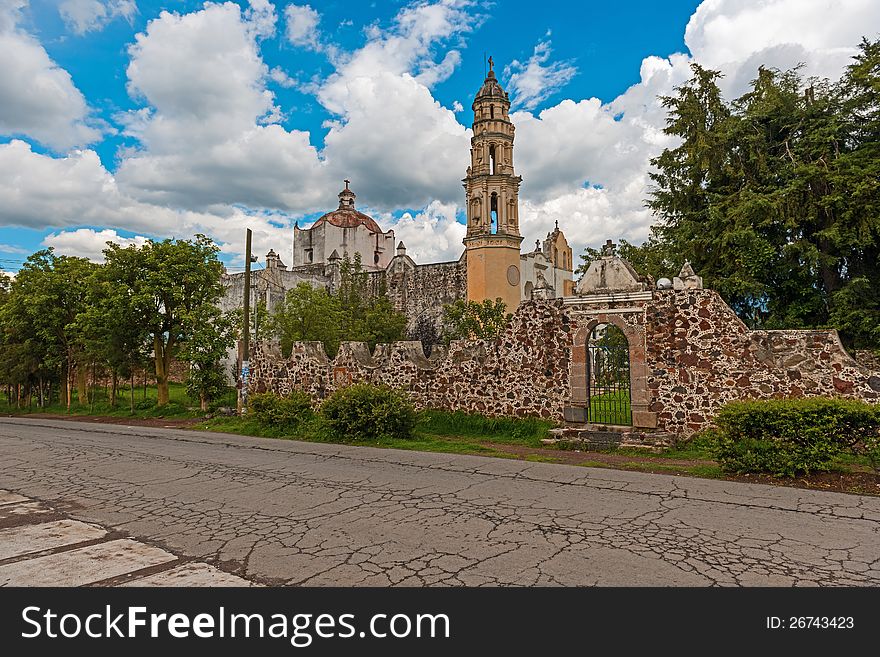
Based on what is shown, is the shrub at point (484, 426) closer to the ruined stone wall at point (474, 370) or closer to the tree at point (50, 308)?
the ruined stone wall at point (474, 370)

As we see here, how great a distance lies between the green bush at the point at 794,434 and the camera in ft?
27.3

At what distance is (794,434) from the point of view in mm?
8562

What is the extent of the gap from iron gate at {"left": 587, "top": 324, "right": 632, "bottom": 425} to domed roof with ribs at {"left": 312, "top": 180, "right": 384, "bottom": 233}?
2859cm

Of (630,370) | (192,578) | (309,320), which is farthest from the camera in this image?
(309,320)

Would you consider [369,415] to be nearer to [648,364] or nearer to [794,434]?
[648,364]

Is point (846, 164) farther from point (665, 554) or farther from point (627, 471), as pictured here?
point (665, 554)

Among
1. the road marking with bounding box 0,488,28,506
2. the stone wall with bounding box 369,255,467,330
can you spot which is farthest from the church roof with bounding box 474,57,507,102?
the road marking with bounding box 0,488,28,506

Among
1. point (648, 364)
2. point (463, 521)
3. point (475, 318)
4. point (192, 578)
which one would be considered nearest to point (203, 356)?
point (475, 318)

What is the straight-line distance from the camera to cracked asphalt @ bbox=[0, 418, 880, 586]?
493 centimetres

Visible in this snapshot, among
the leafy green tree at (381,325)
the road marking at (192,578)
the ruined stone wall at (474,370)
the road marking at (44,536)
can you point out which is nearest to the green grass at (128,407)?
the ruined stone wall at (474,370)

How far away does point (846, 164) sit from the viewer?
595 inches

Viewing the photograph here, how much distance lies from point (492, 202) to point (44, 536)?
Result: 2721cm
